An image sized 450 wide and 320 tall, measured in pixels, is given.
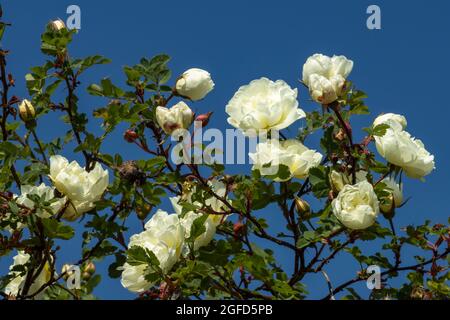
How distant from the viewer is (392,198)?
3133mm

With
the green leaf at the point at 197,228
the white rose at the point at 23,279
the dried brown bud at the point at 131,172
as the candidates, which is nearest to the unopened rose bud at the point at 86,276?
the white rose at the point at 23,279

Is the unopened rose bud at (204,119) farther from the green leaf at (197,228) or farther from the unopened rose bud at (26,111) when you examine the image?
the unopened rose bud at (26,111)

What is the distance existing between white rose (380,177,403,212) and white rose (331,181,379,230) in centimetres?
12

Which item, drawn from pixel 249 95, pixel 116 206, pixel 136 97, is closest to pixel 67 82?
pixel 136 97

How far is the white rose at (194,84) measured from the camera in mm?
3465

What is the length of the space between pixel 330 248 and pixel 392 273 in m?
0.28

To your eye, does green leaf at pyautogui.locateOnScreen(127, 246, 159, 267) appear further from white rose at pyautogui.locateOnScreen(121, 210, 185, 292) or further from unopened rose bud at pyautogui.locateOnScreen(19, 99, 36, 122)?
unopened rose bud at pyautogui.locateOnScreen(19, 99, 36, 122)

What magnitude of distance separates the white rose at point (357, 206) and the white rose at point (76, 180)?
0.87 metres

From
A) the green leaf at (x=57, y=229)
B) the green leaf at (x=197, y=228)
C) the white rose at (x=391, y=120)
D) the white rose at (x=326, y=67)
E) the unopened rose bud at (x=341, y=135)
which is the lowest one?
the green leaf at (x=197, y=228)

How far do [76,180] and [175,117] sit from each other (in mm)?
424

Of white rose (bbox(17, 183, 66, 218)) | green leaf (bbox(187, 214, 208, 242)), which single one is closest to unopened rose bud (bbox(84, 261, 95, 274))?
white rose (bbox(17, 183, 66, 218))

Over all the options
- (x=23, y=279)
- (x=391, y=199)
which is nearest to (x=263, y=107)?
(x=391, y=199)

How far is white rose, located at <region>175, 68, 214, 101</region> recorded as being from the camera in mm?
3465

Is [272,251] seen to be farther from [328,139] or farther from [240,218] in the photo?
[328,139]
